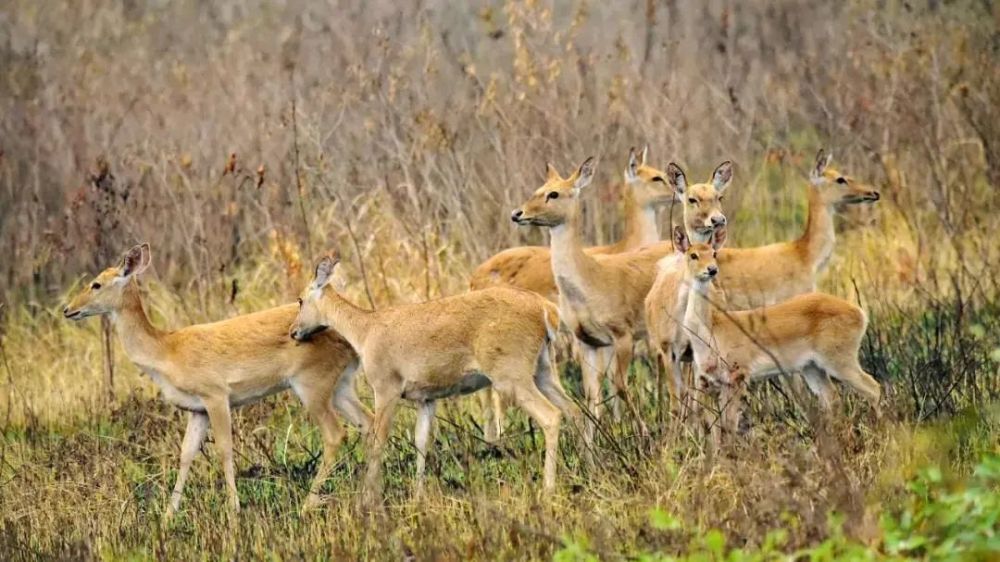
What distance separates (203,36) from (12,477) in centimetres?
910

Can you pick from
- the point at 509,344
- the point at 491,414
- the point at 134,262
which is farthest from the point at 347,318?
the point at 491,414

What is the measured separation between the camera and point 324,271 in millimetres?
10062

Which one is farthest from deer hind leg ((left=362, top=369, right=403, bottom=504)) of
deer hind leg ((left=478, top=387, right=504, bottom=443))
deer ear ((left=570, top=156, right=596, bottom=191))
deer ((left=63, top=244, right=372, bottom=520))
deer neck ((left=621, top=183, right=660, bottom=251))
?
deer neck ((left=621, top=183, right=660, bottom=251))

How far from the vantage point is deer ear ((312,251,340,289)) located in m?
10.0

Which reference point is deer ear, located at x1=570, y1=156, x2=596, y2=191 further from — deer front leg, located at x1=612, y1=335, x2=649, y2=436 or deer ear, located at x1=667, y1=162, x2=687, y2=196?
deer front leg, located at x1=612, y1=335, x2=649, y2=436

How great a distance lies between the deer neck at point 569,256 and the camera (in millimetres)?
11195

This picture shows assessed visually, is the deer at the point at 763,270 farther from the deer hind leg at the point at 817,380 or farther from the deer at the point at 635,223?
the deer at the point at 635,223

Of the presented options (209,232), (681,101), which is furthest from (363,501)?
(681,101)

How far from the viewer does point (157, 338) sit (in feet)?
33.4

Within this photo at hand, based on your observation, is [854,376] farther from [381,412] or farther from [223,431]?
[223,431]

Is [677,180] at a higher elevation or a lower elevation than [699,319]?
higher

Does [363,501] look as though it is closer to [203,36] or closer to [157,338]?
[157,338]

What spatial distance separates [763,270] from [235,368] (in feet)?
11.7

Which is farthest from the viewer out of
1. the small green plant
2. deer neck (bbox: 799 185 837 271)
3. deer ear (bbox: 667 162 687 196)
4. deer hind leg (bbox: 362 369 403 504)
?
deer neck (bbox: 799 185 837 271)
